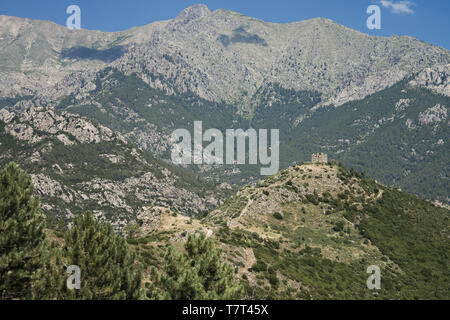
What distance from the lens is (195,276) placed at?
145 ft

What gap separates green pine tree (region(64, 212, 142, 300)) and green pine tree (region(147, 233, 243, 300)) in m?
2.78

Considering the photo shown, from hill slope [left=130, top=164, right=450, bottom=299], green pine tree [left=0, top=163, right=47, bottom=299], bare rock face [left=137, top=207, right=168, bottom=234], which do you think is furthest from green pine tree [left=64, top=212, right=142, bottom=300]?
bare rock face [left=137, top=207, right=168, bottom=234]

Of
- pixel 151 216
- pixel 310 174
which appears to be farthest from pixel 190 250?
pixel 310 174

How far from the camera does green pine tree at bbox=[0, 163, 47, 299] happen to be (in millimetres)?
42438

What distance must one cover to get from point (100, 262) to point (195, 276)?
31.6 ft

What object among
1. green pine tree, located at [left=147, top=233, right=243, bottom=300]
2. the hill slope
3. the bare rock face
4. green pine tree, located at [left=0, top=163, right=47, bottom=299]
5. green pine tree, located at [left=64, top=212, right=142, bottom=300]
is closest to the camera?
green pine tree, located at [left=0, top=163, right=47, bottom=299]

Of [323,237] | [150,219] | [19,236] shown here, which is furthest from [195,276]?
[323,237]

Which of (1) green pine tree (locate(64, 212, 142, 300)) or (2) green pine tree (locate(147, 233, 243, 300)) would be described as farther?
(2) green pine tree (locate(147, 233, 243, 300))

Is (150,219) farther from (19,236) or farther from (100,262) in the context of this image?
(19,236)

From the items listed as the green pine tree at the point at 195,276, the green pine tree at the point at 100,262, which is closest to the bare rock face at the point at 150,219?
the green pine tree at the point at 195,276

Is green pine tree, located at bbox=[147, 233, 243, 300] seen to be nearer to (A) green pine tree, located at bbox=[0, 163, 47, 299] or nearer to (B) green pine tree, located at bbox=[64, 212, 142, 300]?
(B) green pine tree, located at bbox=[64, 212, 142, 300]

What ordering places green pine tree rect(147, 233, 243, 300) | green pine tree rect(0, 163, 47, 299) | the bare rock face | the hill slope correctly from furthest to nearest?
the bare rock face < the hill slope < green pine tree rect(147, 233, 243, 300) < green pine tree rect(0, 163, 47, 299)

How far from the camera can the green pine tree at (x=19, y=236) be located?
42438 mm

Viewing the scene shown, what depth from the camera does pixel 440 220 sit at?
502 feet
